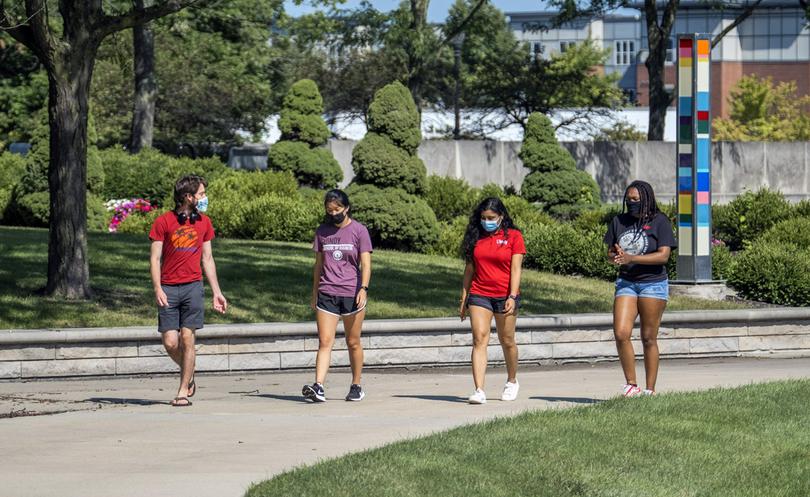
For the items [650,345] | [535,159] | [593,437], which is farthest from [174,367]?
[535,159]

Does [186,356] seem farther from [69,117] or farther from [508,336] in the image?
[69,117]

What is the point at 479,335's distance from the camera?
1048cm

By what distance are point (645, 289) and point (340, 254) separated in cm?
243

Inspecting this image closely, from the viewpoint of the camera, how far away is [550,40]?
12250 centimetres

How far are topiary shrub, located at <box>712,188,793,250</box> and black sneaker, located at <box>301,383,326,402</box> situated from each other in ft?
49.5

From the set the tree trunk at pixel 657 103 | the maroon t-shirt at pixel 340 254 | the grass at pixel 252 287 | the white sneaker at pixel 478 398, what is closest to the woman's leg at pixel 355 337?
the maroon t-shirt at pixel 340 254

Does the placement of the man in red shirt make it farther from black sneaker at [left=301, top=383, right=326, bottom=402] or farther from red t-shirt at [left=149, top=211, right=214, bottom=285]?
black sneaker at [left=301, top=383, right=326, bottom=402]

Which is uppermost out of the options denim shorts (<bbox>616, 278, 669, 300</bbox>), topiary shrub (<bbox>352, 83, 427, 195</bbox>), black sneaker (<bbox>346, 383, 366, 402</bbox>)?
topiary shrub (<bbox>352, 83, 427, 195</bbox>)

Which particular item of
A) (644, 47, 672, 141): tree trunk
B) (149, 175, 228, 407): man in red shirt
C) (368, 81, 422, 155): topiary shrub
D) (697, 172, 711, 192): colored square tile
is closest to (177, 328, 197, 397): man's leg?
(149, 175, 228, 407): man in red shirt

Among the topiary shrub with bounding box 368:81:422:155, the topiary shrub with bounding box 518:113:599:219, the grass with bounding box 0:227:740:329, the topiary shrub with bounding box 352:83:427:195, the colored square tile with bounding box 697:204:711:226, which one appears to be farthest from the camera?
the topiary shrub with bounding box 518:113:599:219

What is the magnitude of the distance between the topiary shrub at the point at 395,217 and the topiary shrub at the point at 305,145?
622 cm

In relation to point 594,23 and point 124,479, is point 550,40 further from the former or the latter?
point 124,479

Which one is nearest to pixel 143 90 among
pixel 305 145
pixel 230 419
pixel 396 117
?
pixel 305 145

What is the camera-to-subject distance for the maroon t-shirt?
10570mm
